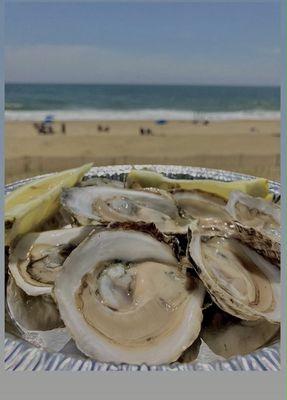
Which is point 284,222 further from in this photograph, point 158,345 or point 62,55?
point 62,55

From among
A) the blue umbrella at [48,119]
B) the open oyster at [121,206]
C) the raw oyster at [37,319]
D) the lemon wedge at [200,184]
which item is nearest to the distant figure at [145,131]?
the blue umbrella at [48,119]

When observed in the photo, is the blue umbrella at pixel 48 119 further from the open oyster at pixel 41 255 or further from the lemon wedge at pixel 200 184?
the open oyster at pixel 41 255

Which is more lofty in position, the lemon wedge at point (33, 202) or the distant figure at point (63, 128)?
the distant figure at point (63, 128)

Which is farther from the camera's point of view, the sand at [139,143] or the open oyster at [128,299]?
the sand at [139,143]

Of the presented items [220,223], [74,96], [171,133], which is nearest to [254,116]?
[171,133]

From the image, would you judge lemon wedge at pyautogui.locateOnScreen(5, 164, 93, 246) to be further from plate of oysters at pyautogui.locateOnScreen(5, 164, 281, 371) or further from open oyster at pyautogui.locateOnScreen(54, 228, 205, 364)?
open oyster at pyautogui.locateOnScreen(54, 228, 205, 364)

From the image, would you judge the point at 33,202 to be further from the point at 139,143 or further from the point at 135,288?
the point at 139,143

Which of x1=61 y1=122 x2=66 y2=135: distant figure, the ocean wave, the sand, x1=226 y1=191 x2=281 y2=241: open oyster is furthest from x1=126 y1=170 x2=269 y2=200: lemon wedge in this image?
the ocean wave
